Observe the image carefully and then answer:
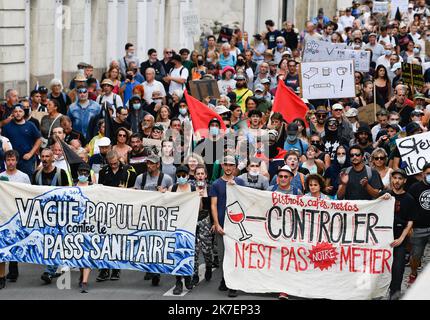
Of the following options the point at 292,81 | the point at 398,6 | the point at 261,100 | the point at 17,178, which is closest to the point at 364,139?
the point at 261,100

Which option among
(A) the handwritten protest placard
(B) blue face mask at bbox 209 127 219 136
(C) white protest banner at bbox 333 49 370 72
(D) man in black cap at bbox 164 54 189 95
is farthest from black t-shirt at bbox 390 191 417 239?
(C) white protest banner at bbox 333 49 370 72

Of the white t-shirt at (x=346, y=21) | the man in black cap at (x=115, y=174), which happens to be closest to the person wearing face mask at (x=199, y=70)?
the man in black cap at (x=115, y=174)

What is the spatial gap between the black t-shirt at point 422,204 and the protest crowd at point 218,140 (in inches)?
0.5

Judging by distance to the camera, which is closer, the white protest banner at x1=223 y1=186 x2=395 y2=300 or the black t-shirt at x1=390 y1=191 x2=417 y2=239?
the white protest banner at x1=223 y1=186 x2=395 y2=300

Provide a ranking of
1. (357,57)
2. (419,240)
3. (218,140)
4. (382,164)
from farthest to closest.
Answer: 1. (357,57)
2. (218,140)
3. (382,164)
4. (419,240)

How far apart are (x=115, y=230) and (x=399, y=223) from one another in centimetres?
285

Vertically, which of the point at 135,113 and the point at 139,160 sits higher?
the point at 135,113

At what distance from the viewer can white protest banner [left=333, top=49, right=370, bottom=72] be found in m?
24.8

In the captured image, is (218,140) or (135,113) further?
(135,113)

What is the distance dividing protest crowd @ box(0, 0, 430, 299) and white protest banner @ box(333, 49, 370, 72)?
0.66 feet

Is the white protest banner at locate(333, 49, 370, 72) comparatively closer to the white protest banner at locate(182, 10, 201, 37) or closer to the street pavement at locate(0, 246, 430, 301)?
the white protest banner at locate(182, 10, 201, 37)

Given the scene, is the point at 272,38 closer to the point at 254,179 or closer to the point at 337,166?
the point at 337,166

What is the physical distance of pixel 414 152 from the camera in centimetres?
1590
